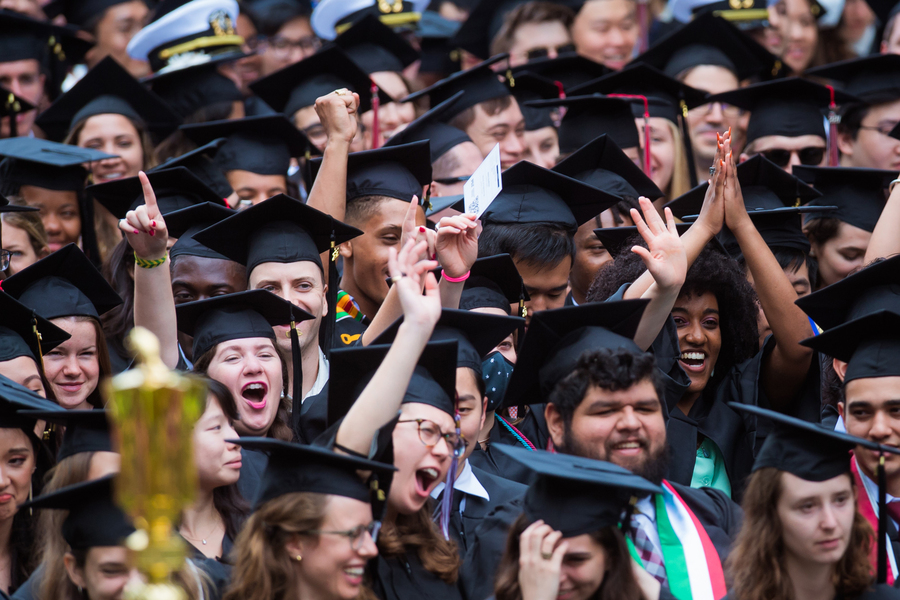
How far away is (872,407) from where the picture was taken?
3.67 meters

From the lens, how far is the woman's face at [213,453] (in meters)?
3.44

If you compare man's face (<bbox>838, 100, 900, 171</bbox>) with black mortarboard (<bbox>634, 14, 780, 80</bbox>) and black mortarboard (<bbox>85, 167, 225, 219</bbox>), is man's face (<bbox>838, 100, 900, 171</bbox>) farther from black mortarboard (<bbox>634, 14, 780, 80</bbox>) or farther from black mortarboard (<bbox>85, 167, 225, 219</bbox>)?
black mortarboard (<bbox>85, 167, 225, 219</bbox>)

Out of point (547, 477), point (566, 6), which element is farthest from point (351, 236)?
point (566, 6)

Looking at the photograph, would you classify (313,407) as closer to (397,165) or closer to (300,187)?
(397,165)

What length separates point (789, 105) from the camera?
6148 millimetres

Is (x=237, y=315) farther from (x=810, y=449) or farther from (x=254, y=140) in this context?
(x=810, y=449)

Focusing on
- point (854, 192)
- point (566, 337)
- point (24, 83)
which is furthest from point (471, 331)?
Result: point (24, 83)

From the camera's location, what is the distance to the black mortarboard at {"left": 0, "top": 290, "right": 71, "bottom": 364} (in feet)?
13.1

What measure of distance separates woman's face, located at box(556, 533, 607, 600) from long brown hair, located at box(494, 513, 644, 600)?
0.03 metres

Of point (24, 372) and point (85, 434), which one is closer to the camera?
point (85, 434)

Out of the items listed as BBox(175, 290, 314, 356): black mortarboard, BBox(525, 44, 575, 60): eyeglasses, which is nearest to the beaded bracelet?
BBox(175, 290, 314, 356): black mortarboard

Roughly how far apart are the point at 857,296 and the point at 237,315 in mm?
2387

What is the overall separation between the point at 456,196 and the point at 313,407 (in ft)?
5.67

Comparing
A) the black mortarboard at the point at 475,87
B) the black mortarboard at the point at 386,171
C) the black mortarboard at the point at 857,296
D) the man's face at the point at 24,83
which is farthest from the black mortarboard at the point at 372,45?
the black mortarboard at the point at 857,296
